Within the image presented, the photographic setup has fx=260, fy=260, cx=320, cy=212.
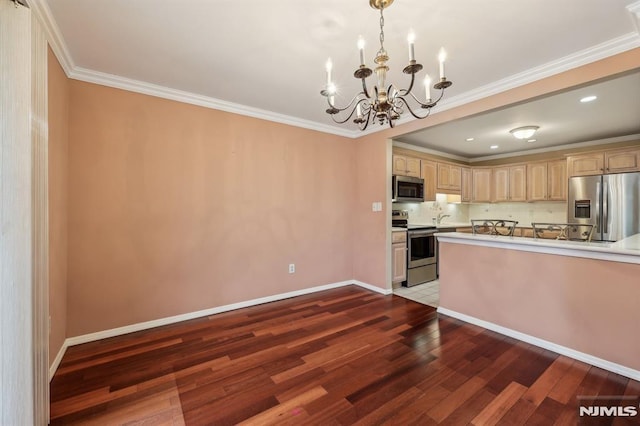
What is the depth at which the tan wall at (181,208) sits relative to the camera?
2.53m

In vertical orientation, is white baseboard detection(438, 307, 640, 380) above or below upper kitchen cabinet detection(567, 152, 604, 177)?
below

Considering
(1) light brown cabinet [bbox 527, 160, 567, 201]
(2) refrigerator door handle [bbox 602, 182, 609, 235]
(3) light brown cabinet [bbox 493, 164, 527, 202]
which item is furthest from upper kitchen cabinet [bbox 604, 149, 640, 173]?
(3) light brown cabinet [bbox 493, 164, 527, 202]

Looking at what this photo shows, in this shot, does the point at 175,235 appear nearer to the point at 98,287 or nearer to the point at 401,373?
the point at 98,287

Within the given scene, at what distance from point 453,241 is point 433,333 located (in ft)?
3.66

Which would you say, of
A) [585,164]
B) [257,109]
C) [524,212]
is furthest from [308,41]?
[524,212]

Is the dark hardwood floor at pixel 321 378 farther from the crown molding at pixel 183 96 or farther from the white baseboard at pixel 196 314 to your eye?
the crown molding at pixel 183 96

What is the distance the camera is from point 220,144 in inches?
127

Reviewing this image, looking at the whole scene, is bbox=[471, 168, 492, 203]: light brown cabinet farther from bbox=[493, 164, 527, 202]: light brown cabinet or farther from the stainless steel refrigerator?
the stainless steel refrigerator

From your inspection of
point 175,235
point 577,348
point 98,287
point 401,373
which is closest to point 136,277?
point 98,287

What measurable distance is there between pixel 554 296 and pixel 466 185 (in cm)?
393

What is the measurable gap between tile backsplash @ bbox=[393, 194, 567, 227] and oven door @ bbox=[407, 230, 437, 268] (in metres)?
0.66

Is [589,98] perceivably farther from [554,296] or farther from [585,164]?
[554,296]

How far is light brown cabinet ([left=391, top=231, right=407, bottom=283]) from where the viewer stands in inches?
163

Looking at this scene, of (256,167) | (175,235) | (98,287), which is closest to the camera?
(98,287)
